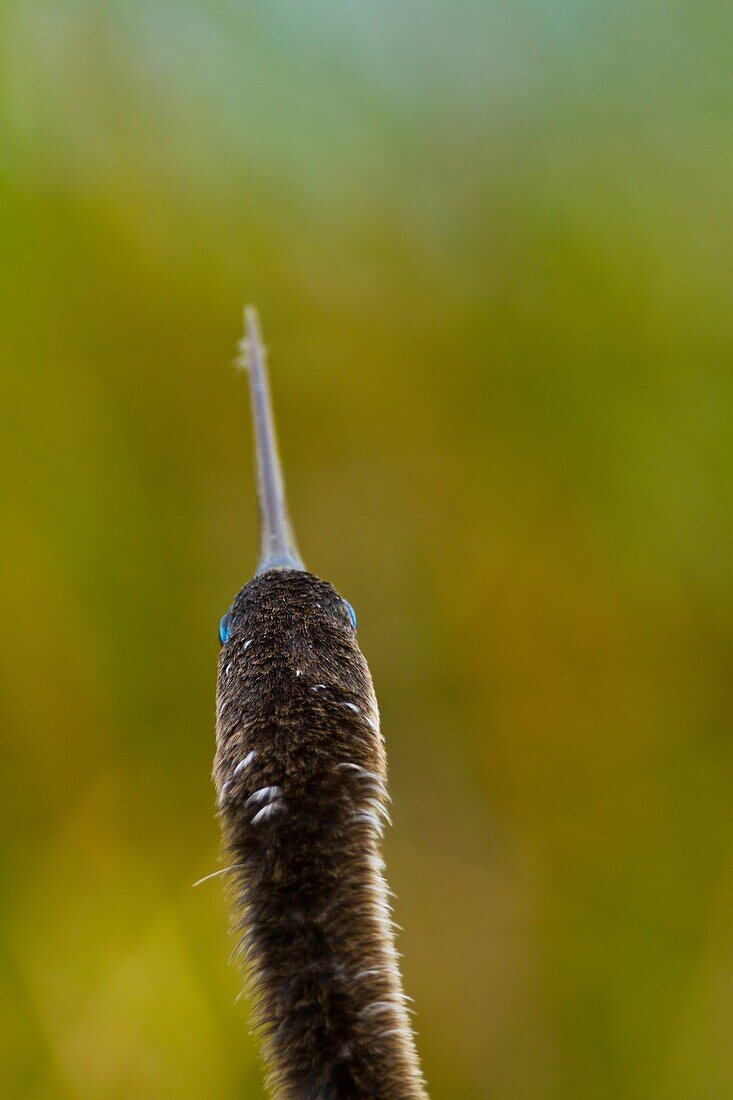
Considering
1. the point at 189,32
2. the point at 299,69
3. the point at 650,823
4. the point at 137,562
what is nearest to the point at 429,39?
the point at 299,69

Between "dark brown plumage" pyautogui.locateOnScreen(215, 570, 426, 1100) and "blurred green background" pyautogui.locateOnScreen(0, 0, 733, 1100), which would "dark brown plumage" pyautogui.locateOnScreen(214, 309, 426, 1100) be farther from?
"blurred green background" pyautogui.locateOnScreen(0, 0, 733, 1100)

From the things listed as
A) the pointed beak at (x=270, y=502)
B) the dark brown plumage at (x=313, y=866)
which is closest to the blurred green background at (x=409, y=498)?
the pointed beak at (x=270, y=502)

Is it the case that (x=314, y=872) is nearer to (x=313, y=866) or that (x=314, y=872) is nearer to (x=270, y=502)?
(x=313, y=866)

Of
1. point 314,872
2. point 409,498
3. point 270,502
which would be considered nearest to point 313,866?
point 314,872

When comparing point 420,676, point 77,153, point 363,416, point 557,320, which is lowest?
point 420,676

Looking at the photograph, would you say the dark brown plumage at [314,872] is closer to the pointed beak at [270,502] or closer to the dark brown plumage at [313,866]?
the dark brown plumage at [313,866]

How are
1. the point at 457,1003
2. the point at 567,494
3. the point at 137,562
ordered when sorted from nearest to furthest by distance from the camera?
the point at 457,1003 < the point at 137,562 < the point at 567,494

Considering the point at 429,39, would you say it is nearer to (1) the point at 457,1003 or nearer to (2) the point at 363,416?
(2) the point at 363,416
